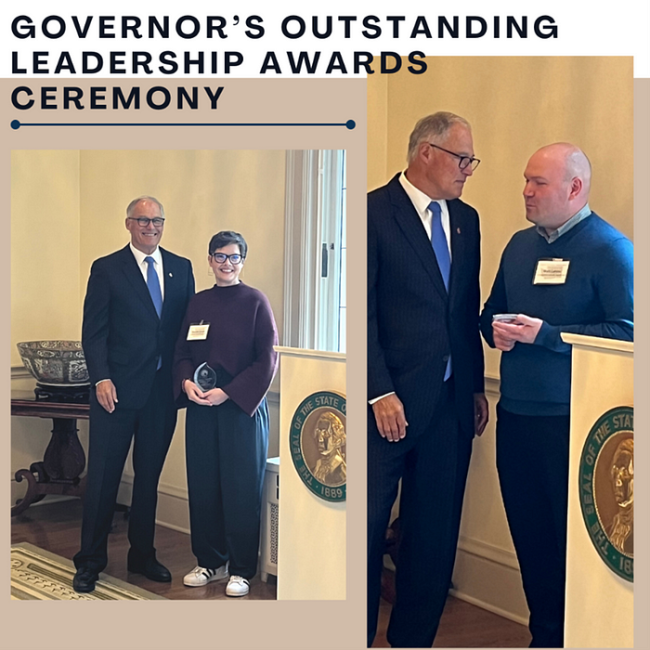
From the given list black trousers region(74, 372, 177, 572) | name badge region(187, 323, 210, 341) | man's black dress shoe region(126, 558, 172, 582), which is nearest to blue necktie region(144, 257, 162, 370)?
name badge region(187, 323, 210, 341)

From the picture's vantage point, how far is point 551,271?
108 inches

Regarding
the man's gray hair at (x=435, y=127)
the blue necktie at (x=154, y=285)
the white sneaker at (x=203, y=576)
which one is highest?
the man's gray hair at (x=435, y=127)

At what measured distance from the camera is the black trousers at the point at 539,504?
2.76 metres

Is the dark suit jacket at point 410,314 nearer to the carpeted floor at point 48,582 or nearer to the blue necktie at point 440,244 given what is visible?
the blue necktie at point 440,244

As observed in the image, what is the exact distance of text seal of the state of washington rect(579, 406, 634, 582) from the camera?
238 cm

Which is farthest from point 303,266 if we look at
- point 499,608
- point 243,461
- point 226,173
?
point 499,608

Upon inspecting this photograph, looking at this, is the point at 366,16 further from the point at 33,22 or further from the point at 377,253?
the point at 33,22

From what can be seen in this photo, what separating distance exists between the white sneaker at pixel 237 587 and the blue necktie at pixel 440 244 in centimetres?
84

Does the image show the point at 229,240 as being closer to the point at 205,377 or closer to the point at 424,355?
the point at 205,377

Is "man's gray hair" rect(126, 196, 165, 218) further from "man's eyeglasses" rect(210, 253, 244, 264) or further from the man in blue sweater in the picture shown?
the man in blue sweater

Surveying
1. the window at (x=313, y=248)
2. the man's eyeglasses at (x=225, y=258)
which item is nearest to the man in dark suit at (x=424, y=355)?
the window at (x=313, y=248)

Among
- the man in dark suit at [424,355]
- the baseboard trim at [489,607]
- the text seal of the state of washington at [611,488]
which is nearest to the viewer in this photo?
the text seal of the state of washington at [611,488]

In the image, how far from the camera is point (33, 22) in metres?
2.83

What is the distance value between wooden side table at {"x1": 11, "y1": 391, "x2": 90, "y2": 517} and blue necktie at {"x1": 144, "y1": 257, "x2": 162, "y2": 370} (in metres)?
0.37
